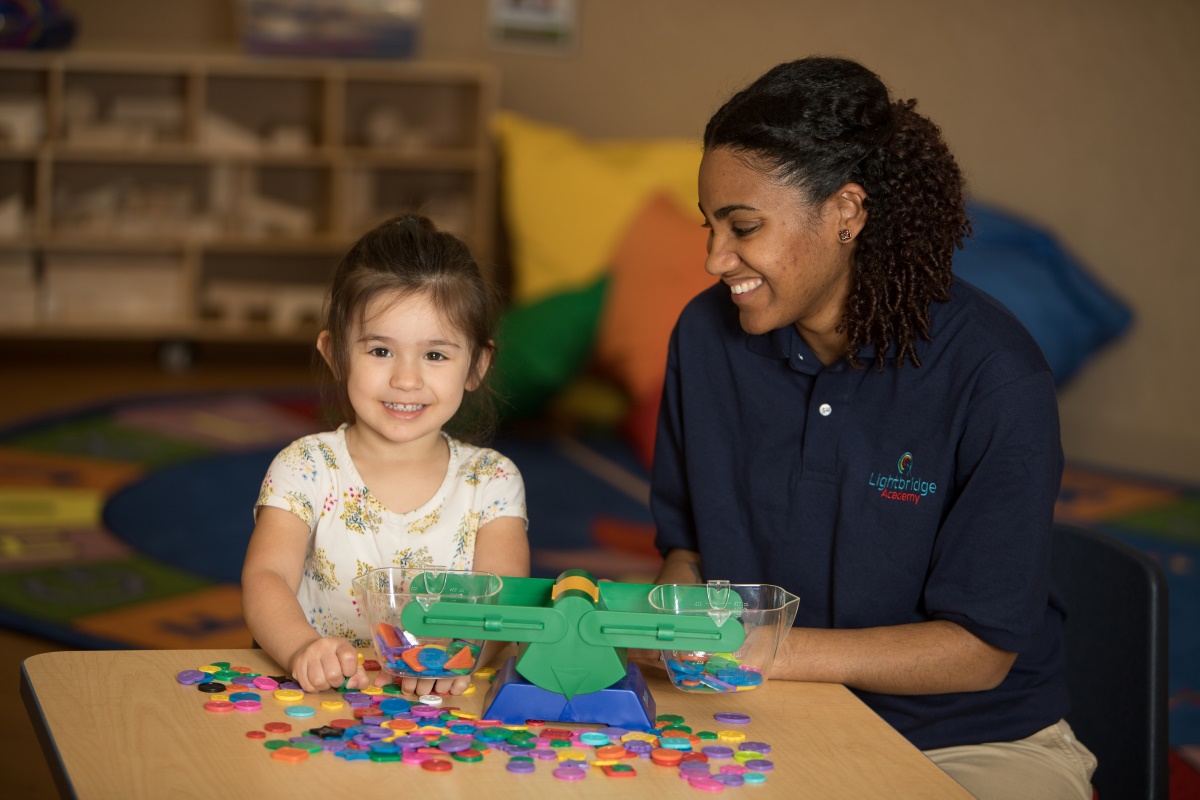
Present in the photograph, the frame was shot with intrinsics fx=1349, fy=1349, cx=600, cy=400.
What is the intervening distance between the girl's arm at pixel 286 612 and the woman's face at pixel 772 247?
539 millimetres

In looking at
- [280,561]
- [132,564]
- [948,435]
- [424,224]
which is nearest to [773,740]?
[948,435]

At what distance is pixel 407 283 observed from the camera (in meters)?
1.50

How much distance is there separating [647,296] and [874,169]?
2.68m

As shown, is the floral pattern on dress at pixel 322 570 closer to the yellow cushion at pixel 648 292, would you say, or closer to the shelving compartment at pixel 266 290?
A: the yellow cushion at pixel 648 292

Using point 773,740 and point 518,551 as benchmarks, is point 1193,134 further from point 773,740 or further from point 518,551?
point 773,740

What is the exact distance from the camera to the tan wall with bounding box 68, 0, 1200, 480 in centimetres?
419

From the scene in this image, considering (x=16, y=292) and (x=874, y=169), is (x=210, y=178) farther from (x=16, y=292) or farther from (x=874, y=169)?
(x=874, y=169)

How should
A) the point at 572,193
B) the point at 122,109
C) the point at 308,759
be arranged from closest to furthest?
the point at 308,759 < the point at 572,193 < the point at 122,109

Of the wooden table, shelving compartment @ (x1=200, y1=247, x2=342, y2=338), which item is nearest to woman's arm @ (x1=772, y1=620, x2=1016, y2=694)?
the wooden table

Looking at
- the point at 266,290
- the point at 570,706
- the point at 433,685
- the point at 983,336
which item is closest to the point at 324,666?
the point at 433,685

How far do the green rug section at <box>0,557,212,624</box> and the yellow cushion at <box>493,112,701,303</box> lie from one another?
71.7 inches

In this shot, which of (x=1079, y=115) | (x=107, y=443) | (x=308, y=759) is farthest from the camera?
(x=1079, y=115)

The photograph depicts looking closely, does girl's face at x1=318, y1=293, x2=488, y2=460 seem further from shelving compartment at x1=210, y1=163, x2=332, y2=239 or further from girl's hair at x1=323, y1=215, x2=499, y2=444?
shelving compartment at x1=210, y1=163, x2=332, y2=239

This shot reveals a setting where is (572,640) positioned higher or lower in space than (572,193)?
lower
